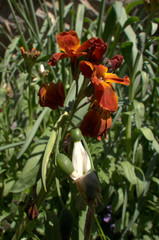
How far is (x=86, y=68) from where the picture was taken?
0.70 metres

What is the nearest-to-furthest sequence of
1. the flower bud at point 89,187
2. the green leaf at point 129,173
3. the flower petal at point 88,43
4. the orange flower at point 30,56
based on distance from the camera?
the flower bud at point 89,187, the flower petal at point 88,43, the green leaf at point 129,173, the orange flower at point 30,56

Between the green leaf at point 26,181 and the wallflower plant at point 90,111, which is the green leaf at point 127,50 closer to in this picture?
the wallflower plant at point 90,111

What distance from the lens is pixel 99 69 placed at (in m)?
0.70

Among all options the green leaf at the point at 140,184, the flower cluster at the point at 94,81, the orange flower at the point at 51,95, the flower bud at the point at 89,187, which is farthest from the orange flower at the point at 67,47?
the green leaf at the point at 140,184

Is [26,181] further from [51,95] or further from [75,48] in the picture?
[75,48]

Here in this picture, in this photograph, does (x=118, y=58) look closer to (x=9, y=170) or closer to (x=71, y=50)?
(x=71, y=50)

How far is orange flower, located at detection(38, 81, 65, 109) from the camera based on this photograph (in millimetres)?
823

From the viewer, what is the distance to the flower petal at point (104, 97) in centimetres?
67

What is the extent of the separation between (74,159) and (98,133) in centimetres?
12

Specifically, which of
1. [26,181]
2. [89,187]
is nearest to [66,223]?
[89,187]

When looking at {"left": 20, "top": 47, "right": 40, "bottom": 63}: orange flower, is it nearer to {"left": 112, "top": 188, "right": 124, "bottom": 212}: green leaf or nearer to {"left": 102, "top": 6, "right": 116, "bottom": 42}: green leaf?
{"left": 102, "top": 6, "right": 116, "bottom": 42}: green leaf

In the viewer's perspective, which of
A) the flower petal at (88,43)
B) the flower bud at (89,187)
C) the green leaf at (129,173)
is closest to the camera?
the flower bud at (89,187)

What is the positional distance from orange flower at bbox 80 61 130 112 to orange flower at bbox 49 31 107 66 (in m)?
0.04

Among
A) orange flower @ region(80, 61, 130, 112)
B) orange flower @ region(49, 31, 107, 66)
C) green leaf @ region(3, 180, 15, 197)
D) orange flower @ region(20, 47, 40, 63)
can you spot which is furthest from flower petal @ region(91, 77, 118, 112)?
green leaf @ region(3, 180, 15, 197)
